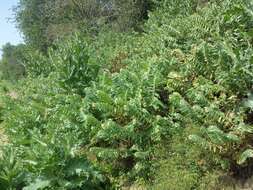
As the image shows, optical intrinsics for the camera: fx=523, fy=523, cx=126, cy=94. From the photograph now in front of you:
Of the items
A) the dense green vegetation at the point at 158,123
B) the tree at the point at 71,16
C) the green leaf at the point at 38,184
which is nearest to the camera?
the dense green vegetation at the point at 158,123

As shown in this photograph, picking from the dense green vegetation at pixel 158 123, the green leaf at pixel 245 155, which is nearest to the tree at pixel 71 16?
the dense green vegetation at pixel 158 123

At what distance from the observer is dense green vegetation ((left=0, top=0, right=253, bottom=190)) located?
25.7 ft

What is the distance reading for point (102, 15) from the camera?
83.1 ft

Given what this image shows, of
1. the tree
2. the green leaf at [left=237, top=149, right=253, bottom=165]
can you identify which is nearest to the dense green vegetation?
the green leaf at [left=237, top=149, right=253, bottom=165]

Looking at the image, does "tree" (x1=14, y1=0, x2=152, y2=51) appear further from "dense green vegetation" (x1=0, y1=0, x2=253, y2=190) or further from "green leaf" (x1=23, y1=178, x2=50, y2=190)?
"green leaf" (x1=23, y1=178, x2=50, y2=190)

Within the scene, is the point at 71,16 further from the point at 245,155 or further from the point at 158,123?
the point at 245,155

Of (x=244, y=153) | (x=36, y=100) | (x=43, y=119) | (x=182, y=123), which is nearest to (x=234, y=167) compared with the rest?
(x=244, y=153)

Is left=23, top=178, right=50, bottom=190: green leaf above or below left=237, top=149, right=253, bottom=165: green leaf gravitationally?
below

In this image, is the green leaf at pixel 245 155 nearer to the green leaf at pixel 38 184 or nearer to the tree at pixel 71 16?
the green leaf at pixel 38 184

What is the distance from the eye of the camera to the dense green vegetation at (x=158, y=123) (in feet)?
25.7

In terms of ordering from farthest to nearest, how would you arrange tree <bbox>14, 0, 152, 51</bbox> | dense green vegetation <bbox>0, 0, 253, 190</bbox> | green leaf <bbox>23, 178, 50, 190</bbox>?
tree <bbox>14, 0, 152, 51</bbox> < green leaf <bbox>23, 178, 50, 190</bbox> < dense green vegetation <bbox>0, 0, 253, 190</bbox>

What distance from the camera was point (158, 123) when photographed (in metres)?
8.97

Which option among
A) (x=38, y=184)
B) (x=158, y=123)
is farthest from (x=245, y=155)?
(x=38, y=184)

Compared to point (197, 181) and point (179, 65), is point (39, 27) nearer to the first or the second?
point (179, 65)
